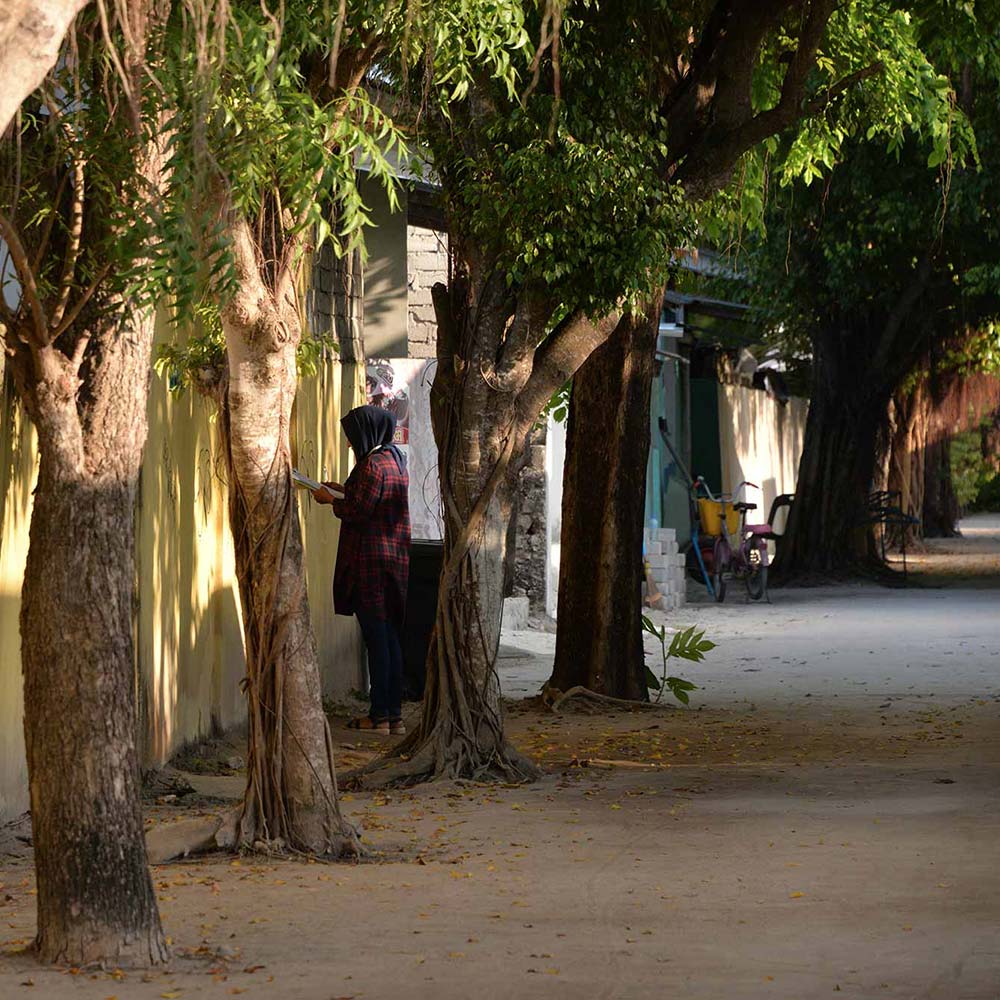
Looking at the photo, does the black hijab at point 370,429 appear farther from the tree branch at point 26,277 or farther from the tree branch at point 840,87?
the tree branch at point 26,277

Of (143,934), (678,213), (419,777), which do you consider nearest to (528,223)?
(678,213)

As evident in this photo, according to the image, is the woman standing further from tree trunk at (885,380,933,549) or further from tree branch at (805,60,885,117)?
tree trunk at (885,380,933,549)

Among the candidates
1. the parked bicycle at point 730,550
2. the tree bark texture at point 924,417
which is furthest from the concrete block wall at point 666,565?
the tree bark texture at point 924,417

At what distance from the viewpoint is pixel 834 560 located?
23562mm

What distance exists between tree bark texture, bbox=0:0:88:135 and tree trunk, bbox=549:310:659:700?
8.21 meters

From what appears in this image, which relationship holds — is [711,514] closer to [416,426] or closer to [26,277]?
[416,426]

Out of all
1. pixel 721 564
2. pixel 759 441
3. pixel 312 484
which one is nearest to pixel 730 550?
pixel 721 564

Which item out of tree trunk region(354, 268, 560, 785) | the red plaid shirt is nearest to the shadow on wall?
the red plaid shirt

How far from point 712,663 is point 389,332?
5.02 metres

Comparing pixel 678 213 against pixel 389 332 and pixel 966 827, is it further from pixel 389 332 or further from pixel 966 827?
pixel 389 332

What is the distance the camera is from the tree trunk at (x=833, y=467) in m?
23.5

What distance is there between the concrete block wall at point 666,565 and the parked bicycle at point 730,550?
1127mm

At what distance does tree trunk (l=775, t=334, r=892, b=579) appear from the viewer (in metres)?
23.5

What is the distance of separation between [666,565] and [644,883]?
13.6 metres
